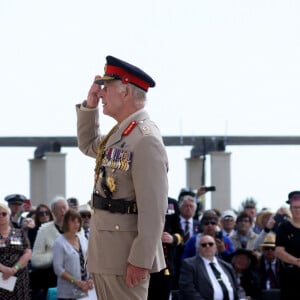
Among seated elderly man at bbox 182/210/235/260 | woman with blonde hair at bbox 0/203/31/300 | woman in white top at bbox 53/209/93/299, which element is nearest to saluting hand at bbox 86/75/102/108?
woman with blonde hair at bbox 0/203/31/300

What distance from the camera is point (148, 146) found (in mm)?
5156

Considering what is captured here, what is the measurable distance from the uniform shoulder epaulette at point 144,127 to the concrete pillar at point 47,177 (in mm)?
14257

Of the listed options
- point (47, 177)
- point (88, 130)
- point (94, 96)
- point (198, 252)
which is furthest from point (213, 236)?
point (47, 177)

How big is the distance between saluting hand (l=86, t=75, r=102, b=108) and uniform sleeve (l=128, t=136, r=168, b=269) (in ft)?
1.85

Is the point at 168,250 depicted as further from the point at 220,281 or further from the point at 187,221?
the point at 187,221

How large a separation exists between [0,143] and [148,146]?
52.0 feet

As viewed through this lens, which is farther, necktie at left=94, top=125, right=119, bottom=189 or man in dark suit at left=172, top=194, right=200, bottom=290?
man in dark suit at left=172, top=194, right=200, bottom=290

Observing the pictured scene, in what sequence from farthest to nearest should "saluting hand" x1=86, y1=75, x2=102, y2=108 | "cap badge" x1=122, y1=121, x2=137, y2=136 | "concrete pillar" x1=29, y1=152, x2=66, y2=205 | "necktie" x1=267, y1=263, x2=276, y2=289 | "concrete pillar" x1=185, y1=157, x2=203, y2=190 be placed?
"concrete pillar" x1=185, y1=157, x2=203, y2=190 → "concrete pillar" x1=29, y1=152, x2=66, y2=205 → "necktie" x1=267, y1=263, x2=276, y2=289 → "saluting hand" x1=86, y1=75, x2=102, y2=108 → "cap badge" x1=122, y1=121, x2=137, y2=136

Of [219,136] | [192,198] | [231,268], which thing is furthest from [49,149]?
[231,268]

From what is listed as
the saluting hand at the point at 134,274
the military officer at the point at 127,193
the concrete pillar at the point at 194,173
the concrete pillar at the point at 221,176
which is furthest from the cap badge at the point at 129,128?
the concrete pillar at the point at 194,173

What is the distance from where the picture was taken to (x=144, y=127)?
5.27 m

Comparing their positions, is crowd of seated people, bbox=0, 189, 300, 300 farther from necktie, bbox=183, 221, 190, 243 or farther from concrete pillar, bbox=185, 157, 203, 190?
concrete pillar, bbox=185, 157, 203, 190

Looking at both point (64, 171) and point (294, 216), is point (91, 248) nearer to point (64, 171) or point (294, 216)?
point (294, 216)

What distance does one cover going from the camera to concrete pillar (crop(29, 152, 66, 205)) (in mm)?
19719
